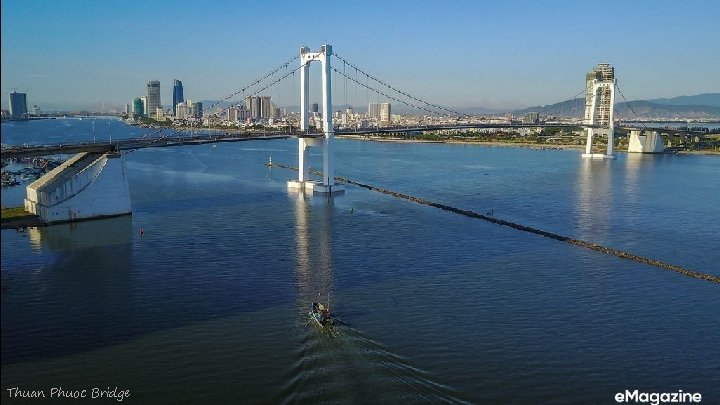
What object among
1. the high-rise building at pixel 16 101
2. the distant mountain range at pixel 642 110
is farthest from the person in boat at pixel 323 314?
the distant mountain range at pixel 642 110

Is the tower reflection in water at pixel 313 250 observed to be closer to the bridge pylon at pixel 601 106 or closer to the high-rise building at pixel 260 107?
the bridge pylon at pixel 601 106

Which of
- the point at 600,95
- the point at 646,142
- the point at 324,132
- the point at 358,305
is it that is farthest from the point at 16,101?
the point at 600,95

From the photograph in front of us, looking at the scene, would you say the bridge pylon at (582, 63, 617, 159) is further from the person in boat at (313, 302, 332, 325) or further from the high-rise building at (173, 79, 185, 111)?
the high-rise building at (173, 79, 185, 111)

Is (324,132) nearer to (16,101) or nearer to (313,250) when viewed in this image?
(313,250)

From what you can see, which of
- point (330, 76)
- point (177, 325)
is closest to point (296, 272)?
point (177, 325)

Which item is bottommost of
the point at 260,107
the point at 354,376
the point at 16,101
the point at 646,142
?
the point at 354,376

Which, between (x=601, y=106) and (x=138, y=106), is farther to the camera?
(x=138, y=106)

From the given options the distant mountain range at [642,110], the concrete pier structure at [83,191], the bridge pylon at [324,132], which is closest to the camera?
the concrete pier structure at [83,191]
